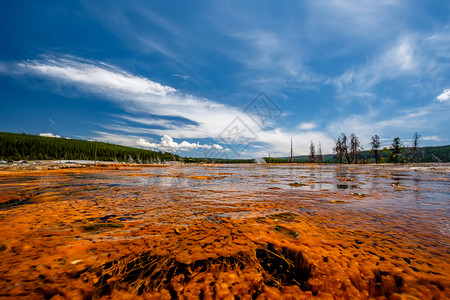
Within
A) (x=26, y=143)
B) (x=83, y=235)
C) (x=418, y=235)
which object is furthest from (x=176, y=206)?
(x=26, y=143)

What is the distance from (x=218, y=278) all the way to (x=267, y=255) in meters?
0.69

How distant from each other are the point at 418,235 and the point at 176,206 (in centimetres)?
425

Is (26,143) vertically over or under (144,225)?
over

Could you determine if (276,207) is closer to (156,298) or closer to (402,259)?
(402,259)

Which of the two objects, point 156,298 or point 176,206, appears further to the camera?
point 176,206

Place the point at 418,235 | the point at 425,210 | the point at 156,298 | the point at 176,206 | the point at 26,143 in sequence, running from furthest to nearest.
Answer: the point at 26,143 < the point at 176,206 < the point at 425,210 < the point at 418,235 < the point at 156,298

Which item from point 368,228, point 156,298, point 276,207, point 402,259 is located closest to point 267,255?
point 156,298

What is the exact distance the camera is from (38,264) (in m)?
1.65

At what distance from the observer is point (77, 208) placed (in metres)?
3.72

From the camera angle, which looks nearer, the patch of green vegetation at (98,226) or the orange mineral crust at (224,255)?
the orange mineral crust at (224,255)

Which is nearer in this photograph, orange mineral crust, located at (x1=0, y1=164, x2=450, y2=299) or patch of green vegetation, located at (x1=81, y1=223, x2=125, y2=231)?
orange mineral crust, located at (x1=0, y1=164, x2=450, y2=299)

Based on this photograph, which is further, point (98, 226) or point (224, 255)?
point (98, 226)

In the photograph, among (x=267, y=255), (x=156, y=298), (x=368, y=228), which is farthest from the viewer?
(x=368, y=228)

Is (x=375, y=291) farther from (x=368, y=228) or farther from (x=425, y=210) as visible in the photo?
(x=425, y=210)
